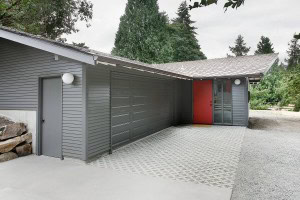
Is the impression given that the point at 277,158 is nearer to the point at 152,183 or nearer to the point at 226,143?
the point at 226,143

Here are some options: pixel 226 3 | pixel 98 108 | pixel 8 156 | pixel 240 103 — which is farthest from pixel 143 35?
pixel 226 3

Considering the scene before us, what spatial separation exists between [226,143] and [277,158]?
175 centimetres

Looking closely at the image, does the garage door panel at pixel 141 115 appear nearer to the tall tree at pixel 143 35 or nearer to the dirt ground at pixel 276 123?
the dirt ground at pixel 276 123

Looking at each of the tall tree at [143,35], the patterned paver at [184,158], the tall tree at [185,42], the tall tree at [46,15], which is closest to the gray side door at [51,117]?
the patterned paver at [184,158]

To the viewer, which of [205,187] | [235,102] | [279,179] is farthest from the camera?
[235,102]

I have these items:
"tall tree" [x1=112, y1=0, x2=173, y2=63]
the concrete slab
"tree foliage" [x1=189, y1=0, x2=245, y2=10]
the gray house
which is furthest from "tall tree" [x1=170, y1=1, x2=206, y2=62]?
"tree foliage" [x1=189, y1=0, x2=245, y2=10]

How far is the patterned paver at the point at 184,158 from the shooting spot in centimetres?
449

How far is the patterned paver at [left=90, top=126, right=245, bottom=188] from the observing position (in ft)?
14.7

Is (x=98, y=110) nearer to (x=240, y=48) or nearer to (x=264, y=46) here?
(x=264, y=46)

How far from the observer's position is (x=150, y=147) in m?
6.78

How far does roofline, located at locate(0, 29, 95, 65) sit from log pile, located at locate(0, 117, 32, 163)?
7.12 feet

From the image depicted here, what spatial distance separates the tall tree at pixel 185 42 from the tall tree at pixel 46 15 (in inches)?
617

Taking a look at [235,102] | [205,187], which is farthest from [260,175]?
[235,102]

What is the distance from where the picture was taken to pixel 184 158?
222 inches
